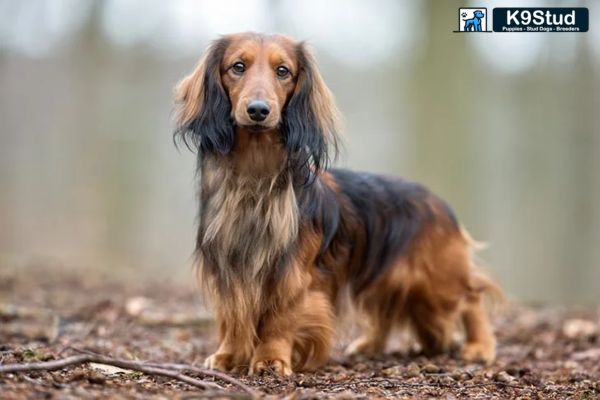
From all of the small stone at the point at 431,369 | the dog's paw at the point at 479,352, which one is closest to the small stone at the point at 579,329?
the dog's paw at the point at 479,352

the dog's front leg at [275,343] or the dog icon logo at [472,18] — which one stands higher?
the dog icon logo at [472,18]

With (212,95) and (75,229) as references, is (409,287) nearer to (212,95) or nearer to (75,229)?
(212,95)

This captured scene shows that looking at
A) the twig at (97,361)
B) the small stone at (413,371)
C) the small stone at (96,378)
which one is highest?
the twig at (97,361)

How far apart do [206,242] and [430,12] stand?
7.96m

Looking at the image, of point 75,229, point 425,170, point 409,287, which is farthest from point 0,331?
point 75,229

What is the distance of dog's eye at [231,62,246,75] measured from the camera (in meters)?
4.70

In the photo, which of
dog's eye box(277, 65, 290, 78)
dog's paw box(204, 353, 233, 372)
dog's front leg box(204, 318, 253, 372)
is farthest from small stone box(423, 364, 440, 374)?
dog's eye box(277, 65, 290, 78)

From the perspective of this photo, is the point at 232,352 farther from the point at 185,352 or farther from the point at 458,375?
the point at 458,375

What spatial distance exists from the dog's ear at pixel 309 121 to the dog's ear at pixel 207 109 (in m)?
0.34

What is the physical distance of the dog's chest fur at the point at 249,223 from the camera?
4691mm

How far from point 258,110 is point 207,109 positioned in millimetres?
507

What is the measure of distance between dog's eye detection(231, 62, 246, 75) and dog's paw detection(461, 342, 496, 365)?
2.62m

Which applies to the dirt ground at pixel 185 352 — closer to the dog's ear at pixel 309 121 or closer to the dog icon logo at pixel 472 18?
the dog's ear at pixel 309 121

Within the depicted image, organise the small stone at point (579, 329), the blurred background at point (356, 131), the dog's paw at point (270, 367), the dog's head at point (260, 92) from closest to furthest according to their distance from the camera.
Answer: the dog's paw at point (270, 367) < the dog's head at point (260, 92) < the small stone at point (579, 329) < the blurred background at point (356, 131)
